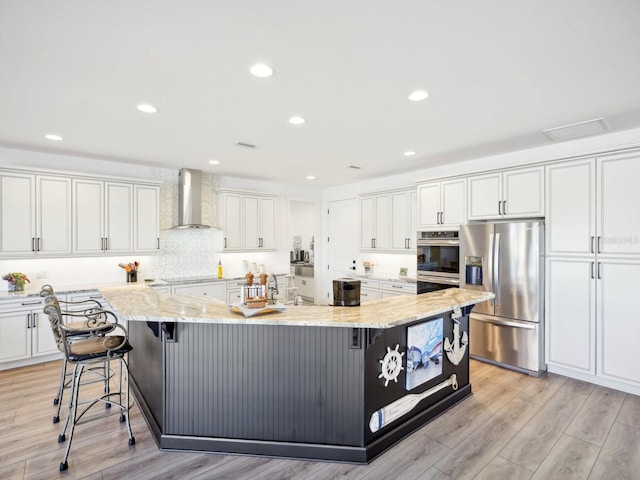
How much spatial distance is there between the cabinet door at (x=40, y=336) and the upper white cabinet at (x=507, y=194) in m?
5.40

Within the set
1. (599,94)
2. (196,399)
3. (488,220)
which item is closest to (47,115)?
(196,399)

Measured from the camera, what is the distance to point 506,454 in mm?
2414

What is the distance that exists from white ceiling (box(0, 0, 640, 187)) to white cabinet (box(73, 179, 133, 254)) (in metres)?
0.74

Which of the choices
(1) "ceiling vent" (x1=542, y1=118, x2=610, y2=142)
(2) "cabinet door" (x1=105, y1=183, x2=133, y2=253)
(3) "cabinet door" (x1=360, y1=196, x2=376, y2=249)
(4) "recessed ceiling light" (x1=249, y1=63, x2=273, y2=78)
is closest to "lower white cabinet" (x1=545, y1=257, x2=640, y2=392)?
(1) "ceiling vent" (x1=542, y1=118, x2=610, y2=142)

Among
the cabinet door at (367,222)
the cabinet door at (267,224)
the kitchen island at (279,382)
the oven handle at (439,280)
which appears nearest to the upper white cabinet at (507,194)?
the oven handle at (439,280)

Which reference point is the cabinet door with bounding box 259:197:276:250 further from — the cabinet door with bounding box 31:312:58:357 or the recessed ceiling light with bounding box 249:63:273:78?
the recessed ceiling light with bounding box 249:63:273:78

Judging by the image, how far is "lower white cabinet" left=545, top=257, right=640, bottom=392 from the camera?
3.30m

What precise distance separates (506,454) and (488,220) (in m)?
2.77

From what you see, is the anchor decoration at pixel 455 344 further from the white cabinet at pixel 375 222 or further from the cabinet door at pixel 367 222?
the cabinet door at pixel 367 222

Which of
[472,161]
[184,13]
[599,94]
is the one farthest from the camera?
[472,161]

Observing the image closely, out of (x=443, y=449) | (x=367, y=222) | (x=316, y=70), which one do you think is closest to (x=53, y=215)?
(x=316, y=70)

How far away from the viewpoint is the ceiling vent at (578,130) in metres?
3.21

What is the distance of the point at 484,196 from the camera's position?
427 centimetres

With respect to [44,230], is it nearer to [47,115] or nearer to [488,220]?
[47,115]
